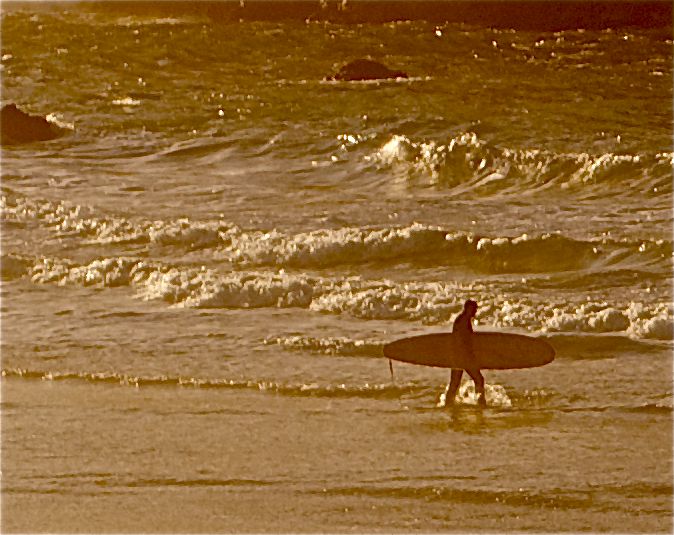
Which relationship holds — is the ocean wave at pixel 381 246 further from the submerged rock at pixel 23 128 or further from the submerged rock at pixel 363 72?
the submerged rock at pixel 363 72

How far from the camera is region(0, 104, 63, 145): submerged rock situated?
33812 millimetres

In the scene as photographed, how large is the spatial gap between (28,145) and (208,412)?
20556 millimetres

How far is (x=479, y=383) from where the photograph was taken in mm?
13758

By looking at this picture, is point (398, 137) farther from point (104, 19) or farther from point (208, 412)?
point (104, 19)

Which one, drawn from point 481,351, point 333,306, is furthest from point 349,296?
point 481,351

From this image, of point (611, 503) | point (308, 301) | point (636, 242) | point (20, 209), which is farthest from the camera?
point (20, 209)

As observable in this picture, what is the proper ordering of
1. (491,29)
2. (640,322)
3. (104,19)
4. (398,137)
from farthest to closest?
(104,19) < (491,29) < (398,137) < (640,322)

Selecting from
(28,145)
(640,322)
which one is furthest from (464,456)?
(28,145)

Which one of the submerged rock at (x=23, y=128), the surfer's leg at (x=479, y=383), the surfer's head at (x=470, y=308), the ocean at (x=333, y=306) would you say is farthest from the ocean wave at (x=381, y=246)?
the submerged rock at (x=23, y=128)

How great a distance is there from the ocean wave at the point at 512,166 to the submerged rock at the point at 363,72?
13.3m

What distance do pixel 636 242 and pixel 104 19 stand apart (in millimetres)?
52811

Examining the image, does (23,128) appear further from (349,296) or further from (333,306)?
(333,306)

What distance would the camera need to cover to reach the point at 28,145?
108 ft

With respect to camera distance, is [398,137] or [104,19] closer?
[398,137]
